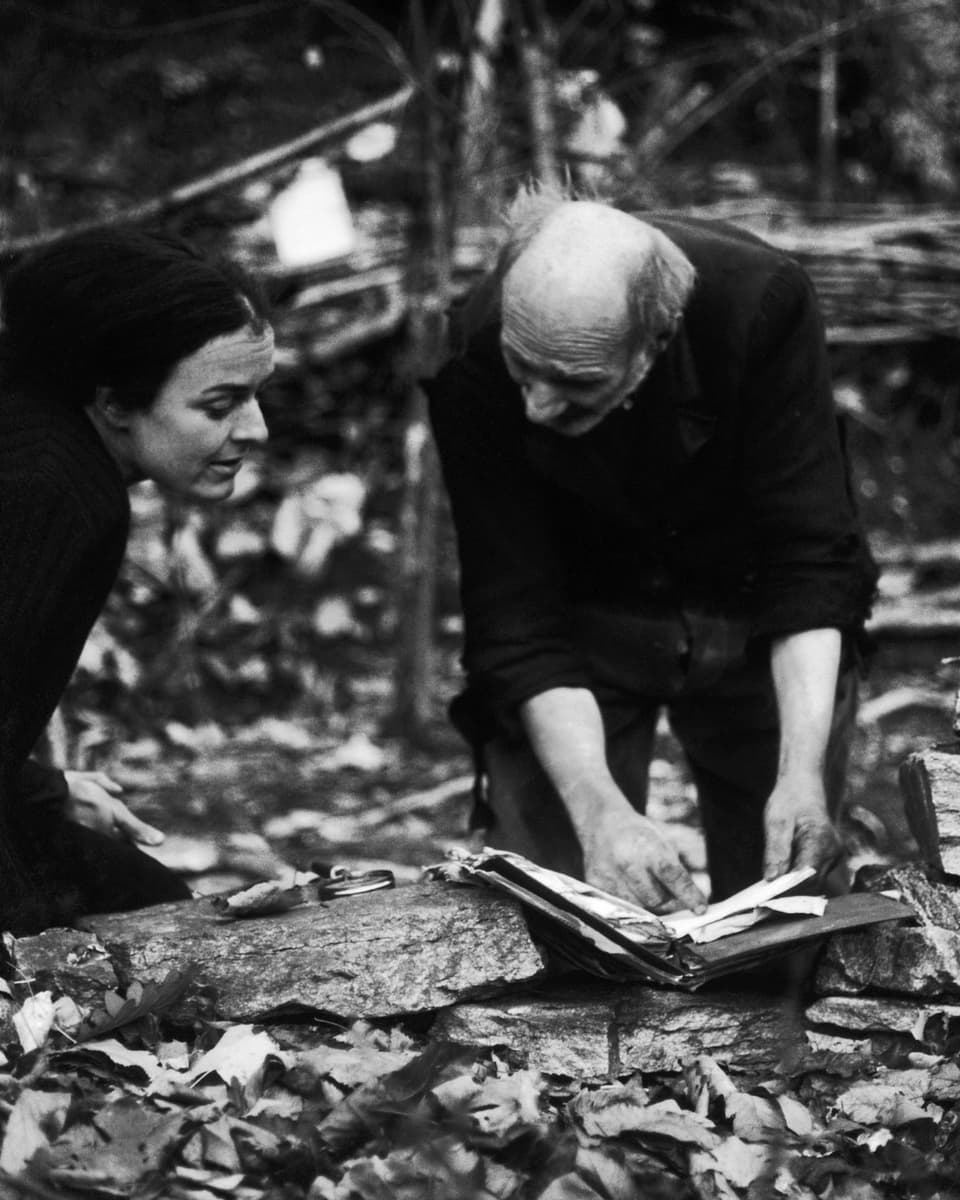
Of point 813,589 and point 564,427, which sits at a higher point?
point 564,427

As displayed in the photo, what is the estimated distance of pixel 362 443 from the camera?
6.79 m

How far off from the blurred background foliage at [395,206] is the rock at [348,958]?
103 inches

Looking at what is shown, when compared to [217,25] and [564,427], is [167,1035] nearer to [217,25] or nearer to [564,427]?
[564,427]

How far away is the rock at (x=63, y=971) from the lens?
2.73m

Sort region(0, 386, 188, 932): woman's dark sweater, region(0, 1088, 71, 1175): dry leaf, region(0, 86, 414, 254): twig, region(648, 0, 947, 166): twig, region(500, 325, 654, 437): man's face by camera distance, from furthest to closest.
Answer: region(648, 0, 947, 166): twig → region(0, 86, 414, 254): twig → region(500, 325, 654, 437): man's face → region(0, 386, 188, 932): woman's dark sweater → region(0, 1088, 71, 1175): dry leaf

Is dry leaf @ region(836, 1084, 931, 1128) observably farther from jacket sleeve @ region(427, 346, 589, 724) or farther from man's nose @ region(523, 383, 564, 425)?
man's nose @ region(523, 383, 564, 425)

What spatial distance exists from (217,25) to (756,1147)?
7.37m

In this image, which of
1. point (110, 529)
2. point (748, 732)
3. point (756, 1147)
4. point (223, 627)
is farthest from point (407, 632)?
point (756, 1147)

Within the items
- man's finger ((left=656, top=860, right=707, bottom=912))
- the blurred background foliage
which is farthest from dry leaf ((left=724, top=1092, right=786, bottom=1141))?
the blurred background foliage

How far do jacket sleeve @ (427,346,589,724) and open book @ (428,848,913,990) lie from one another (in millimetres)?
581

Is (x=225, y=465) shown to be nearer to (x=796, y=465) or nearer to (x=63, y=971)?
(x=63, y=971)

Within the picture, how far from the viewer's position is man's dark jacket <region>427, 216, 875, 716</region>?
10.5 feet

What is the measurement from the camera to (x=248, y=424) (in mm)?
3033

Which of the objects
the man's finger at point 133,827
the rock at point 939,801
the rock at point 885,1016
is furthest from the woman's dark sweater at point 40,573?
the rock at point 939,801
